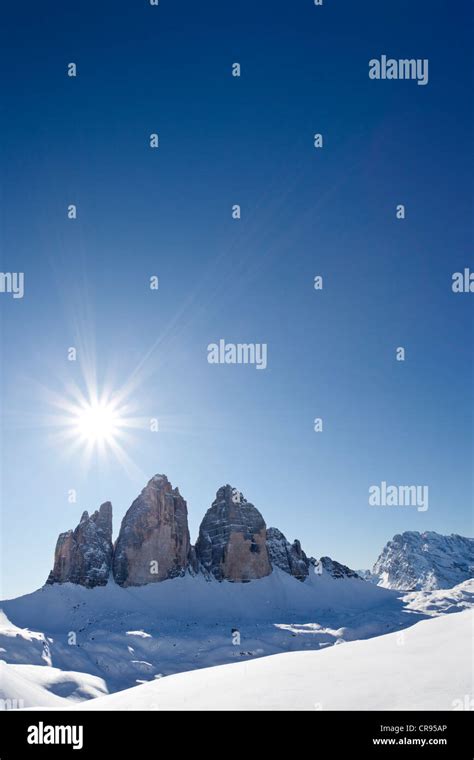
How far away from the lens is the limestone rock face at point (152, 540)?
141 meters

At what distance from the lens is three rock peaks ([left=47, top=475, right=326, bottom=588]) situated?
138125 mm

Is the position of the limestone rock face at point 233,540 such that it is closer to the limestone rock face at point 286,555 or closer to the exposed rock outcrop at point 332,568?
the limestone rock face at point 286,555

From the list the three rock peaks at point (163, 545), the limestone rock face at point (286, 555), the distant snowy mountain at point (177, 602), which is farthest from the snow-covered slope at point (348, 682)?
the limestone rock face at point (286, 555)

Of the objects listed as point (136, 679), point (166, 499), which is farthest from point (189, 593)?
point (136, 679)

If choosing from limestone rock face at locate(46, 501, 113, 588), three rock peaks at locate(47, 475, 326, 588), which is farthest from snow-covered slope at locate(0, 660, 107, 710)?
three rock peaks at locate(47, 475, 326, 588)

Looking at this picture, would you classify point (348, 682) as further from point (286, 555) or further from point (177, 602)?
point (286, 555)

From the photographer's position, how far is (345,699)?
1141 centimetres

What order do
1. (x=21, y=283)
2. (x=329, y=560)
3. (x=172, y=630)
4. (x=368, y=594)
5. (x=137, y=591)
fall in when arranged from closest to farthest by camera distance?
(x=21, y=283)
(x=172, y=630)
(x=137, y=591)
(x=368, y=594)
(x=329, y=560)

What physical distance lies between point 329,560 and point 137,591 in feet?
297

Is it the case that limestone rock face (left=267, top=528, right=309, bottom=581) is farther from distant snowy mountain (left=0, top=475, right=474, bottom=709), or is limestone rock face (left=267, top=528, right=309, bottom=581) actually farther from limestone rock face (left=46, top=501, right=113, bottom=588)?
limestone rock face (left=46, top=501, right=113, bottom=588)

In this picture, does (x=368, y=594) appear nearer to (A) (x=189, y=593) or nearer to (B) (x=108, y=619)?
(A) (x=189, y=593)

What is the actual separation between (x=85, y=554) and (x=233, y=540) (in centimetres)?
4632

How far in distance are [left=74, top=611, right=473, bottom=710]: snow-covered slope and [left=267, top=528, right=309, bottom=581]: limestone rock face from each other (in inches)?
6552
